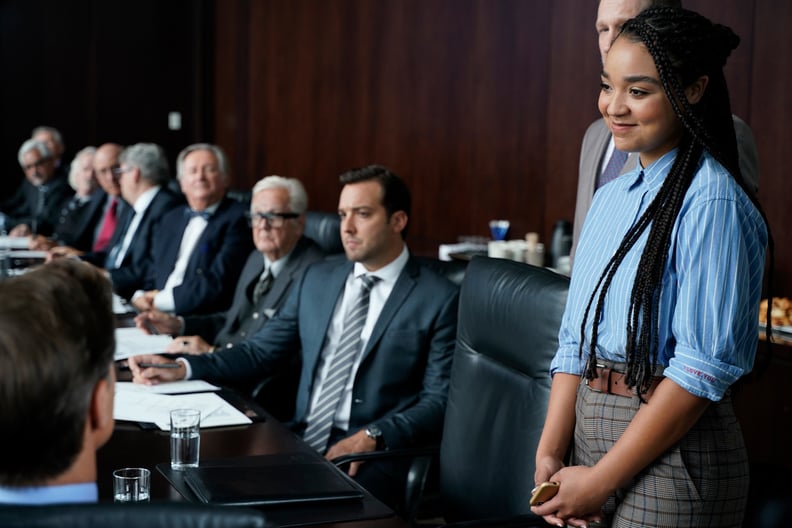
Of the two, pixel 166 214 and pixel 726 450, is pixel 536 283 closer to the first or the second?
pixel 726 450

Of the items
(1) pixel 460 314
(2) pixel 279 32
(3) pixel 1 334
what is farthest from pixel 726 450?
(2) pixel 279 32

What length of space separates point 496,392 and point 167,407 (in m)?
0.82

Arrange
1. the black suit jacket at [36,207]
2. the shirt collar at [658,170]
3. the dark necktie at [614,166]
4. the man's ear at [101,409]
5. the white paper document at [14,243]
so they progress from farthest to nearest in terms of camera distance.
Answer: the black suit jacket at [36,207] → the white paper document at [14,243] → the dark necktie at [614,166] → the shirt collar at [658,170] → the man's ear at [101,409]

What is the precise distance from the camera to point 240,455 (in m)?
2.08

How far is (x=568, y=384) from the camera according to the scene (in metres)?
1.85

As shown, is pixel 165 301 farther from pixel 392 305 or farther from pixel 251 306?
pixel 392 305

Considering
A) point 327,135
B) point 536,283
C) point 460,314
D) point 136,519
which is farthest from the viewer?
point 327,135

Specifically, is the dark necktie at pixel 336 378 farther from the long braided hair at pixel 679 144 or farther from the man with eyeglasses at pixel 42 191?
the man with eyeglasses at pixel 42 191

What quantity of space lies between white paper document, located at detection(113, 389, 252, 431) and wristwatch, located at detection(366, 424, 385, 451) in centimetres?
39

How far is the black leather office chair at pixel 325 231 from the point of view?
13.0 ft

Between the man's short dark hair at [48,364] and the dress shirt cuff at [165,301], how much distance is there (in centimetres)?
355

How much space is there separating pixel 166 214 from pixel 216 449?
11.2ft

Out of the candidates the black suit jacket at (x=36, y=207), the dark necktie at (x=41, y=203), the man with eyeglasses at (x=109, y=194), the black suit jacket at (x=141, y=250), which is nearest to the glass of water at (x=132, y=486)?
the black suit jacket at (x=141, y=250)

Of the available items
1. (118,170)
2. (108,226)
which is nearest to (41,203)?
(108,226)
